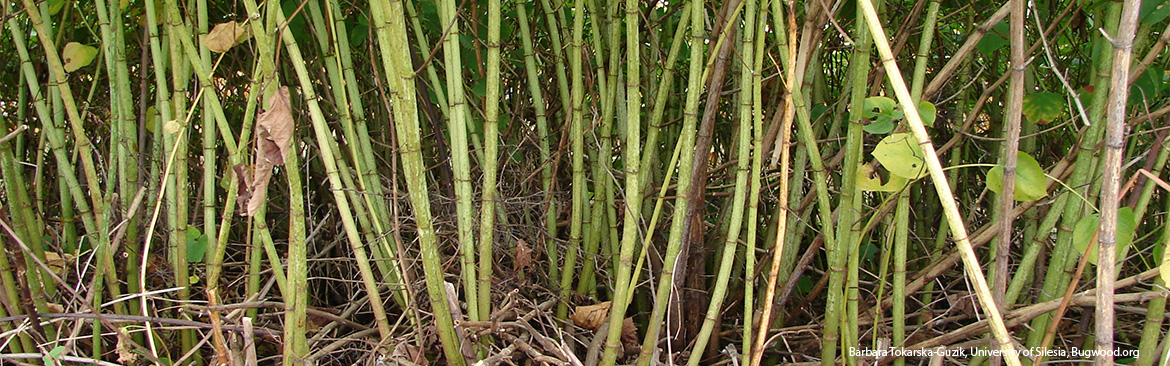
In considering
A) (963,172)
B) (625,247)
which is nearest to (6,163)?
(625,247)

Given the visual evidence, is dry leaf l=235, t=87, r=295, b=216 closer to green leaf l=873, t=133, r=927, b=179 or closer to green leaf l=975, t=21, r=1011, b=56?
green leaf l=873, t=133, r=927, b=179

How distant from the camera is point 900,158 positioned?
71cm

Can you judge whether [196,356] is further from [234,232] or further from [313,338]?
[234,232]

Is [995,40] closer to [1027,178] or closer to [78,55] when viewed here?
[1027,178]

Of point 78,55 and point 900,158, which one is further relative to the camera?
point 78,55

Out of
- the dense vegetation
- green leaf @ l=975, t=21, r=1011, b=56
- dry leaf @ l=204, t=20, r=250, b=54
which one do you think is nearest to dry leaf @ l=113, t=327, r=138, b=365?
the dense vegetation

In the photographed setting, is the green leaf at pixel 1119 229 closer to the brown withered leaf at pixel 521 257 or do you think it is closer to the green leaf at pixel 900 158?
the green leaf at pixel 900 158

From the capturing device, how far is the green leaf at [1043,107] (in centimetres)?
99

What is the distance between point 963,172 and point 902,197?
62 centimetres

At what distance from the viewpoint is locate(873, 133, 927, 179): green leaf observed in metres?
0.71

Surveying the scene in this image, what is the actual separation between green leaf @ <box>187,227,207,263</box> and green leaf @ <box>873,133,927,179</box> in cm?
84

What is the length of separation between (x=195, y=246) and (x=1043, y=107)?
113cm

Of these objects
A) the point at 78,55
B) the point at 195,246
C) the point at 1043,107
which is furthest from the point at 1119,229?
the point at 78,55

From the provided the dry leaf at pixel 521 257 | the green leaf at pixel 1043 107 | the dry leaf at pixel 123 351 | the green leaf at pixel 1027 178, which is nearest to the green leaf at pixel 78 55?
the dry leaf at pixel 123 351
